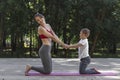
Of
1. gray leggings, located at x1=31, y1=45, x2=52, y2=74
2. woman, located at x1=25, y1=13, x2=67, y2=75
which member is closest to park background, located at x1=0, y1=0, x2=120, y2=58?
woman, located at x1=25, y1=13, x2=67, y2=75

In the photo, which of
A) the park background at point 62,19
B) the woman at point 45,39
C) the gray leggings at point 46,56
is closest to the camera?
the woman at point 45,39

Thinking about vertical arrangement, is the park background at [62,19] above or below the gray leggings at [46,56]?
above

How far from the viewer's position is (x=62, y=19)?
75.0 feet

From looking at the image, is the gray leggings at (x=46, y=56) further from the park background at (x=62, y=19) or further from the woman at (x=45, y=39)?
the park background at (x=62, y=19)

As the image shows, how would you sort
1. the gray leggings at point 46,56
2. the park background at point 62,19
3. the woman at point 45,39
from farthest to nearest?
the park background at point 62,19 → the gray leggings at point 46,56 → the woman at point 45,39

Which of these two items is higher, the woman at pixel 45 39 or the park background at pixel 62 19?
the park background at pixel 62 19

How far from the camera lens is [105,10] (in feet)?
74.3

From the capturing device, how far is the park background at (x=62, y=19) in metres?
21.6

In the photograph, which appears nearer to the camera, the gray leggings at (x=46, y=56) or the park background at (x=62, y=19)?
the gray leggings at (x=46, y=56)

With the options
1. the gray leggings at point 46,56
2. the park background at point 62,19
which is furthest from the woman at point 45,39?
the park background at point 62,19

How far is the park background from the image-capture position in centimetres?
2158

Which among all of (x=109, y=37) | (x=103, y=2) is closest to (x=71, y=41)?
(x=109, y=37)

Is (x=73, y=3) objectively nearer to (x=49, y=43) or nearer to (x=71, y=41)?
(x=71, y=41)

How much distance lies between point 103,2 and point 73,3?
76.4 inches
